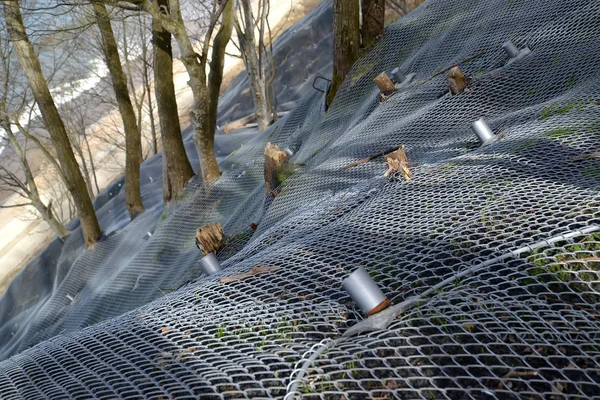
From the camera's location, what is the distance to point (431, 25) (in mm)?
7391

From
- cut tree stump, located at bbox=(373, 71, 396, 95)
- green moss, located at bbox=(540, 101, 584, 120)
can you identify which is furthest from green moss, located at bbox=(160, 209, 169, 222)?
green moss, located at bbox=(540, 101, 584, 120)

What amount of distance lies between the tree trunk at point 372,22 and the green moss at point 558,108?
4309 millimetres

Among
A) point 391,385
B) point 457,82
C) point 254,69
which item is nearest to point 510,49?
point 457,82

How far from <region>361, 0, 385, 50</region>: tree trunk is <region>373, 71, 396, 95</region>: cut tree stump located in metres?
1.69

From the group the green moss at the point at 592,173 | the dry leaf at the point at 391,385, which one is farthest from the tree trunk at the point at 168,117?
the dry leaf at the point at 391,385

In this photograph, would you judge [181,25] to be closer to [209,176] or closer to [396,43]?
[209,176]

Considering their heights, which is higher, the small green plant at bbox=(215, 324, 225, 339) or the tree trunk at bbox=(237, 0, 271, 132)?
the tree trunk at bbox=(237, 0, 271, 132)

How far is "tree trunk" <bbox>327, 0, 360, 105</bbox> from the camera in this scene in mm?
7766

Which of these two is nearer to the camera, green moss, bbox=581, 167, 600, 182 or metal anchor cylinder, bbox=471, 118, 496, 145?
green moss, bbox=581, 167, 600, 182

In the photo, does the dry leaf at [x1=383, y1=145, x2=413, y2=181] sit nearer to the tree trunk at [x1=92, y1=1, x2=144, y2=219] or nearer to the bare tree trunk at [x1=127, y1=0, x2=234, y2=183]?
the bare tree trunk at [x1=127, y1=0, x2=234, y2=183]

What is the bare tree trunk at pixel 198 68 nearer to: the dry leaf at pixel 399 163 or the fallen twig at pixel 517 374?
the dry leaf at pixel 399 163

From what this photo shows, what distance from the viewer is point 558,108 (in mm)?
3791

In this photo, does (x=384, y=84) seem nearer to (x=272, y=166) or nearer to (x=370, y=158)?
(x=272, y=166)

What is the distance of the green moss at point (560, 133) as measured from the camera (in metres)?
3.30
